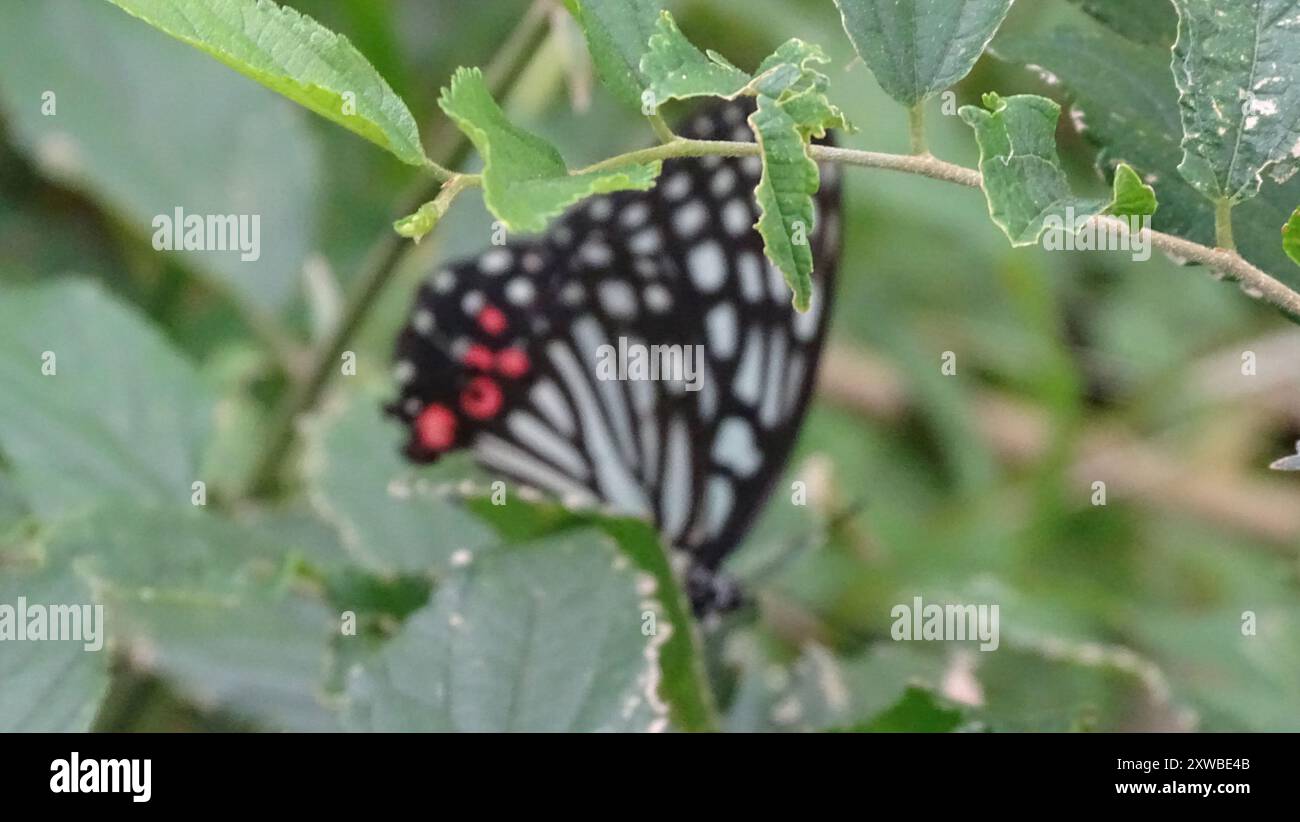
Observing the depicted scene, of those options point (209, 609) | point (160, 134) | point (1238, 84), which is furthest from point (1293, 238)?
Answer: point (160, 134)

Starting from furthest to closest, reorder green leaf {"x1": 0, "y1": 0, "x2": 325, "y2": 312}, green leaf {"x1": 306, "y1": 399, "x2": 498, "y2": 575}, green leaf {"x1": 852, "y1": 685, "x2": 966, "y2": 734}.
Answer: green leaf {"x1": 0, "y1": 0, "x2": 325, "y2": 312} < green leaf {"x1": 306, "y1": 399, "x2": 498, "y2": 575} < green leaf {"x1": 852, "y1": 685, "x2": 966, "y2": 734}

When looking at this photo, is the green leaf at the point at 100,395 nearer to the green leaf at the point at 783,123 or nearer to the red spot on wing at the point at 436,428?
the red spot on wing at the point at 436,428

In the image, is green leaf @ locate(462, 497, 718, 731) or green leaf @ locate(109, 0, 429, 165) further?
green leaf @ locate(462, 497, 718, 731)

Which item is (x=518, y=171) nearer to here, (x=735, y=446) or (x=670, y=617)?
(x=670, y=617)

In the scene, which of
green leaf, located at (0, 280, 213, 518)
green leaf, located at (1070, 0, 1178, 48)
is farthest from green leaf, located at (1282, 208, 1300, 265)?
green leaf, located at (0, 280, 213, 518)

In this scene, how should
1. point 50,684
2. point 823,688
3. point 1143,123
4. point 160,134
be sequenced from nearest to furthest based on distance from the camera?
point 1143,123, point 50,684, point 823,688, point 160,134

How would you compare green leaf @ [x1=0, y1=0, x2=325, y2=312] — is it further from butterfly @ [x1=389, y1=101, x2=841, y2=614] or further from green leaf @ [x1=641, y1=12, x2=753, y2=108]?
green leaf @ [x1=641, y1=12, x2=753, y2=108]

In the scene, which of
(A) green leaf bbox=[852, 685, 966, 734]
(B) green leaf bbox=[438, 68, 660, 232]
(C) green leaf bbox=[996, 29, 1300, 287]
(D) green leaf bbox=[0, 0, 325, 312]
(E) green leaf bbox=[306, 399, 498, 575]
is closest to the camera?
(B) green leaf bbox=[438, 68, 660, 232]
